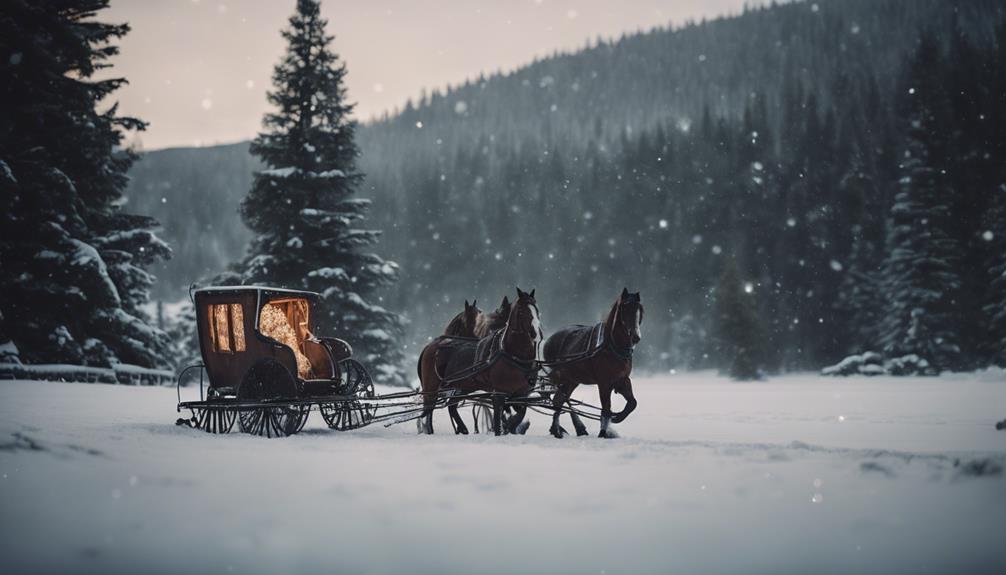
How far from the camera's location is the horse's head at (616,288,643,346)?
9.76 metres

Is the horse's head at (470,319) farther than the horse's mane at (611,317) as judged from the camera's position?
Yes

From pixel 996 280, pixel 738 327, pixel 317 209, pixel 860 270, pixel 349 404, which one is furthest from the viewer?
pixel 860 270

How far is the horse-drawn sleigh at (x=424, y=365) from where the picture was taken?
33.2 ft

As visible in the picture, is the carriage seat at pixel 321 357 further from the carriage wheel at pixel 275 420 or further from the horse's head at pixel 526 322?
the horse's head at pixel 526 322

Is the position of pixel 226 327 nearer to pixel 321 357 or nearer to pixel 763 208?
pixel 321 357

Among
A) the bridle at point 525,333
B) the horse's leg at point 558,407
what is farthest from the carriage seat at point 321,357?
the horse's leg at point 558,407

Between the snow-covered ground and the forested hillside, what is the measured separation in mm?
26616

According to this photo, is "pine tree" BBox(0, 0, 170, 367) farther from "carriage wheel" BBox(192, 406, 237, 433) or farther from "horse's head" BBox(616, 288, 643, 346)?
"horse's head" BBox(616, 288, 643, 346)

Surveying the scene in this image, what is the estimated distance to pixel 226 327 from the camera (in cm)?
1141

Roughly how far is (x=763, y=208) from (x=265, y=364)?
64197 mm

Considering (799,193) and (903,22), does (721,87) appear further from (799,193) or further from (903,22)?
(799,193)

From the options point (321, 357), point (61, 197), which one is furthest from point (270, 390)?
point (61, 197)

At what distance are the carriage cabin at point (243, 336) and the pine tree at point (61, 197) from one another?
11.5 meters

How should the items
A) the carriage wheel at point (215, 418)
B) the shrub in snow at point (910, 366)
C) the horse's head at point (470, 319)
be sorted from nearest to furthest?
the carriage wheel at point (215, 418) → the horse's head at point (470, 319) → the shrub in snow at point (910, 366)
